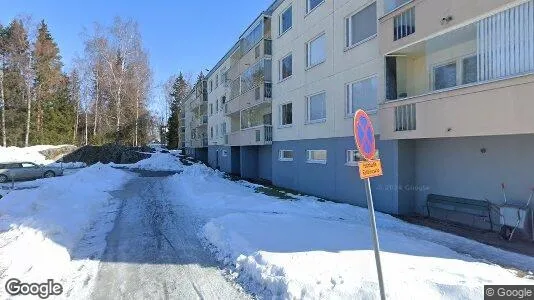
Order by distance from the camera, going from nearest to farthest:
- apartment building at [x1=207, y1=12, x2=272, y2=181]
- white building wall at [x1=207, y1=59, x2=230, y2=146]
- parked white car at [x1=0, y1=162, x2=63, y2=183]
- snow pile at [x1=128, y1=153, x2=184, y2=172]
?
1. apartment building at [x1=207, y1=12, x2=272, y2=181]
2. parked white car at [x1=0, y1=162, x2=63, y2=183]
3. white building wall at [x1=207, y1=59, x2=230, y2=146]
4. snow pile at [x1=128, y1=153, x2=184, y2=172]

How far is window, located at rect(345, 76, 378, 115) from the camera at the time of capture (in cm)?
1330

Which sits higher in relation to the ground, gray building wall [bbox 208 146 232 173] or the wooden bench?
gray building wall [bbox 208 146 232 173]

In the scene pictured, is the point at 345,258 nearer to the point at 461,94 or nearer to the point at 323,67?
the point at 461,94

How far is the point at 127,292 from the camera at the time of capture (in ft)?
19.4

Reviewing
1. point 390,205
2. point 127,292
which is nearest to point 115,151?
point 390,205

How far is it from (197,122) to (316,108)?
36.0 meters

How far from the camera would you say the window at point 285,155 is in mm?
20458

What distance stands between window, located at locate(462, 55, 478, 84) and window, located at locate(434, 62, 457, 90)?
0.34m

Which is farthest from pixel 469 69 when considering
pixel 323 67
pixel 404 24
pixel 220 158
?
pixel 220 158

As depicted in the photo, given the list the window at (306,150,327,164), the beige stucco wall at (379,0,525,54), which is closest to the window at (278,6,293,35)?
the window at (306,150,327,164)

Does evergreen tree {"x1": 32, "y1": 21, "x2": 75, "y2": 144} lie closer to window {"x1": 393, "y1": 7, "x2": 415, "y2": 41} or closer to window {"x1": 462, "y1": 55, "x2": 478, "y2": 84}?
window {"x1": 393, "y1": 7, "x2": 415, "y2": 41}

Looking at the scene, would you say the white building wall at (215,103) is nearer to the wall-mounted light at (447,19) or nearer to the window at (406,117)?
the window at (406,117)

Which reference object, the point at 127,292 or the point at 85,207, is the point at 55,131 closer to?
the point at 85,207

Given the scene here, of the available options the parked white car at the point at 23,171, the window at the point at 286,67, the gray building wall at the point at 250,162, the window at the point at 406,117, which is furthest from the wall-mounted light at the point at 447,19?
the parked white car at the point at 23,171
